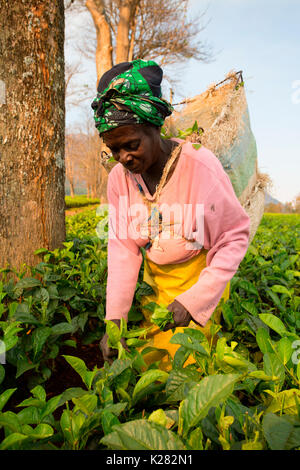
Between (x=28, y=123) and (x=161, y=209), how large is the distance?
118 cm

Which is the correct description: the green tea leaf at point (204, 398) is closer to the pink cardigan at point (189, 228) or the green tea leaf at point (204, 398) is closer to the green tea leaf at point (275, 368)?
the green tea leaf at point (275, 368)

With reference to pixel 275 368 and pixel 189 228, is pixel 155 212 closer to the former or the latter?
pixel 189 228

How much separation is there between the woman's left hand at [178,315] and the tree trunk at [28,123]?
1.19 m

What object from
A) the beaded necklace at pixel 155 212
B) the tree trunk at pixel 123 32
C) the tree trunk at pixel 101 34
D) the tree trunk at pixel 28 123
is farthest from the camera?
the tree trunk at pixel 123 32

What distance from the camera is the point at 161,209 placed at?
1.69 m

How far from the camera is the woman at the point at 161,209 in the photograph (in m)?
1.38

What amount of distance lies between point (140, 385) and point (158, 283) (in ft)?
3.64

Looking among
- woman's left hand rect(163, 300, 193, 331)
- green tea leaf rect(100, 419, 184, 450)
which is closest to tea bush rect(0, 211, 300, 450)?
green tea leaf rect(100, 419, 184, 450)

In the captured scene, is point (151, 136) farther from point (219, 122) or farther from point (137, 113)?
point (219, 122)

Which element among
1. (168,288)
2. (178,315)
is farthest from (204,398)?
(168,288)

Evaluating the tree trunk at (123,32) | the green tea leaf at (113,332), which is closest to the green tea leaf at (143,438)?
the green tea leaf at (113,332)

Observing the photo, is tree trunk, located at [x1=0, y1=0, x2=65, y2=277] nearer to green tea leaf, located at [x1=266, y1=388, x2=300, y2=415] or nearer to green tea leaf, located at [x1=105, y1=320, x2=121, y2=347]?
green tea leaf, located at [x1=105, y1=320, x2=121, y2=347]

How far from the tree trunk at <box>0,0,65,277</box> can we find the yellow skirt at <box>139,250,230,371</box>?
863 millimetres

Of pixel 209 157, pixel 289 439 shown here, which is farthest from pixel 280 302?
pixel 289 439
